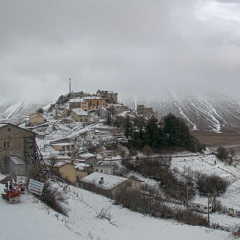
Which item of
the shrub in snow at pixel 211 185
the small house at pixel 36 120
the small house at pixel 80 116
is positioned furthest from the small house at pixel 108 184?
the small house at pixel 36 120

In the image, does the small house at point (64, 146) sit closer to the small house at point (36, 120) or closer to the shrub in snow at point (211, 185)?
the small house at point (36, 120)

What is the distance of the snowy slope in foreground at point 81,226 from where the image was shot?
10391mm

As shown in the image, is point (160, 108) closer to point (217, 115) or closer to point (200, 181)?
point (217, 115)

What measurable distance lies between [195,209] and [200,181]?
11.8m

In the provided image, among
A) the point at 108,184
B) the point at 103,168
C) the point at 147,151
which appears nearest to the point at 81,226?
the point at 108,184

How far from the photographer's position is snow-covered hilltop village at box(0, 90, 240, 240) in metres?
13.1

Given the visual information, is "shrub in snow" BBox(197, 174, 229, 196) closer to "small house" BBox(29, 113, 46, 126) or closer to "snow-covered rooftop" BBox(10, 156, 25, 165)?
"snow-covered rooftop" BBox(10, 156, 25, 165)

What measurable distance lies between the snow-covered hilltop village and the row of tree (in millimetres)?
176

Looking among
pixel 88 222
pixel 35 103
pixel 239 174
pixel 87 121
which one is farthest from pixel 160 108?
pixel 88 222

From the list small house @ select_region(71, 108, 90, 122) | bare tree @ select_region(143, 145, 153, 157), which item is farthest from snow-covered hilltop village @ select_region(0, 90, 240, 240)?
small house @ select_region(71, 108, 90, 122)

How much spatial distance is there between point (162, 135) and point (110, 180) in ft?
78.3

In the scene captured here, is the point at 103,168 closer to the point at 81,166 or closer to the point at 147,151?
the point at 81,166

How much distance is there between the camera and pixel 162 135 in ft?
160

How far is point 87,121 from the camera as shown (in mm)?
61656
